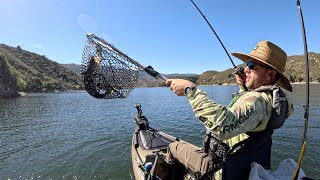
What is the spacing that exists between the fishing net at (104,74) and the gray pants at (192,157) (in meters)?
3.18

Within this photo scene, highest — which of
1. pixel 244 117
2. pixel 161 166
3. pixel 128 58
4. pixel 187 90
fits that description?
pixel 128 58

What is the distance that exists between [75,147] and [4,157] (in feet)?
13.8

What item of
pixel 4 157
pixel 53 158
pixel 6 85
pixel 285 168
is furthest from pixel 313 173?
pixel 6 85

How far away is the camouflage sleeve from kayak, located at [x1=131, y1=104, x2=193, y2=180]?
2.89m

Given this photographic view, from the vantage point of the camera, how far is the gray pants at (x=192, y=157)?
14.5 feet

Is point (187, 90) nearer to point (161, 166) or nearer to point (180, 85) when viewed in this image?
point (180, 85)

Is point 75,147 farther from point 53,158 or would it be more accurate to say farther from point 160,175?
point 160,175

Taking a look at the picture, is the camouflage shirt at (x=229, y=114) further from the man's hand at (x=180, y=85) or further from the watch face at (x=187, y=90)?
the man's hand at (x=180, y=85)

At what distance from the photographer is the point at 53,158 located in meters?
14.7

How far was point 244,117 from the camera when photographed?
3100 millimetres

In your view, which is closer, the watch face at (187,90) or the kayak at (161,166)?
the watch face at (187,90)

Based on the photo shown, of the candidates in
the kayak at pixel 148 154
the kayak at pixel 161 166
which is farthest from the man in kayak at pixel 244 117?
the kayak at pixel 148 154

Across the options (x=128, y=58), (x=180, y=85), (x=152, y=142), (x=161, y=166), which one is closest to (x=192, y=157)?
(x=161, y=166)

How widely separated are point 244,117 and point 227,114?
26 cm
